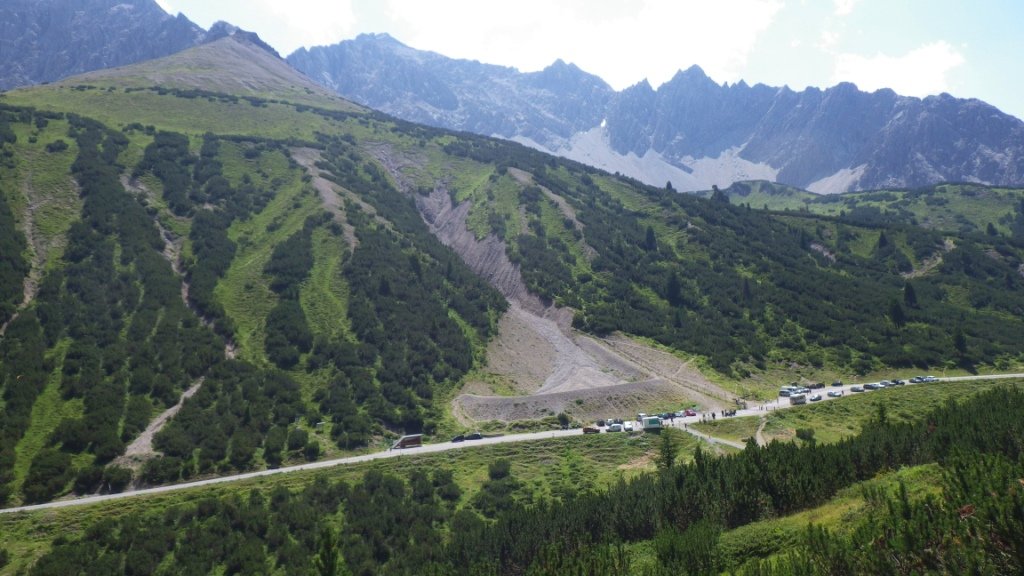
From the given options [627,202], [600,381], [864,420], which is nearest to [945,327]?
[864,420]

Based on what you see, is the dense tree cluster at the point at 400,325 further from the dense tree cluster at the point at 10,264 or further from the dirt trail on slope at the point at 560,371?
the dense tree cluster at the point at 10,264

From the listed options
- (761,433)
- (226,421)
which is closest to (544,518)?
(761,433)

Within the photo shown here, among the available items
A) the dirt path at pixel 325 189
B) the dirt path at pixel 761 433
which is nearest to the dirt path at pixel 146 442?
the dirt path at pixel 325 189

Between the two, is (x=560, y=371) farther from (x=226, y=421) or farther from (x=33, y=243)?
(x=33, y=243)

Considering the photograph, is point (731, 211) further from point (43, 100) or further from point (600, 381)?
point (43, 100)

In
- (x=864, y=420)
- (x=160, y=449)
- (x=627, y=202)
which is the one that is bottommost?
(x=160, y=449)

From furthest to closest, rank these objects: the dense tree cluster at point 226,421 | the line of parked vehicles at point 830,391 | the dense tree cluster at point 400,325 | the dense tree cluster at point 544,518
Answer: the line of parked vehicles at point 830,391
the dense tree cluster at point 400,325
the dense tree cluster at point 226,421
the dense tree cluster at point 544,518
